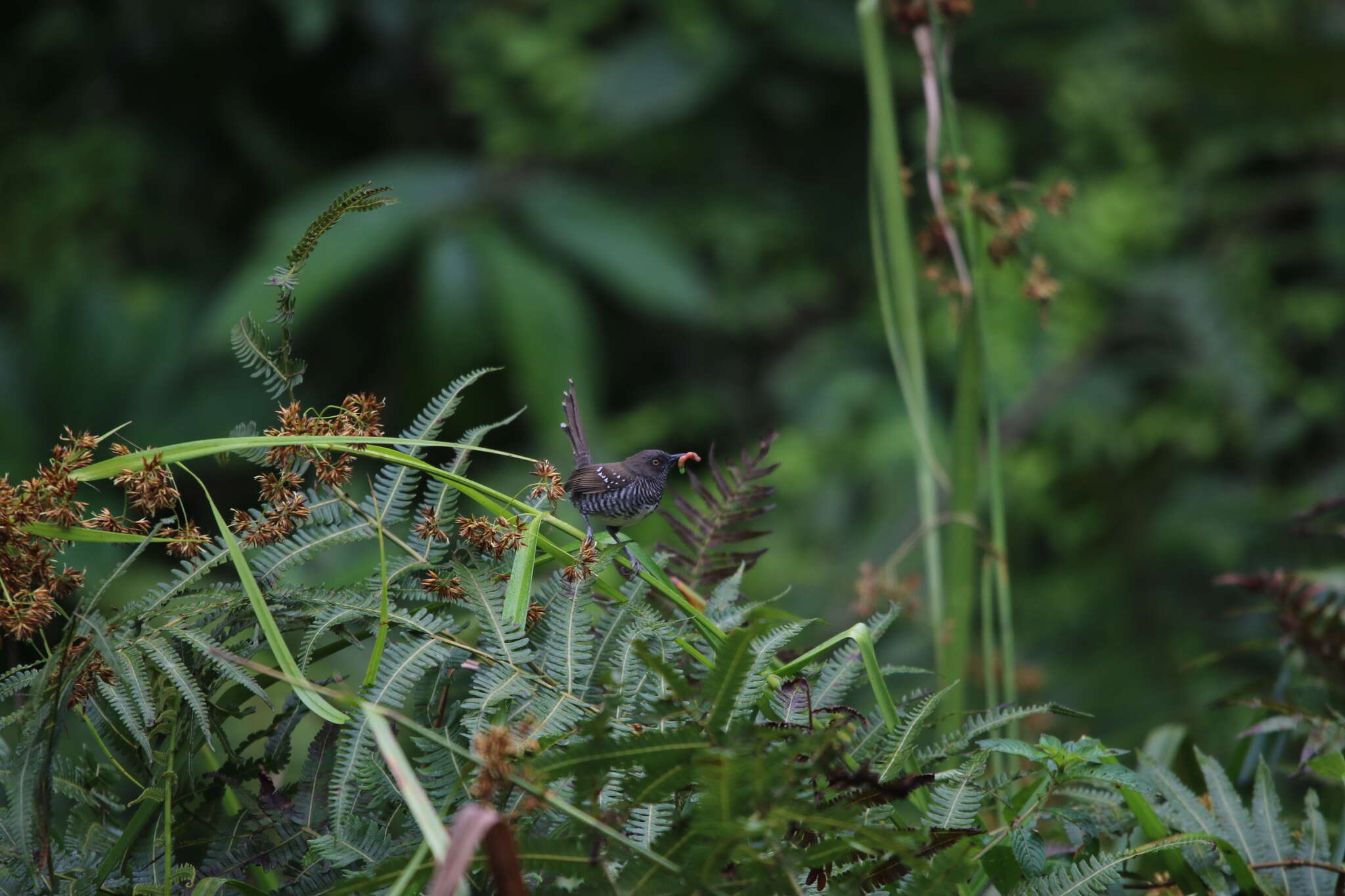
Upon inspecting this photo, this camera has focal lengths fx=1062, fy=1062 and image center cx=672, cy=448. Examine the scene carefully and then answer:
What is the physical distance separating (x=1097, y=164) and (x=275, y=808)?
3.90m

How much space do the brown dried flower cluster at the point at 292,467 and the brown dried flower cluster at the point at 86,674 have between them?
10cm

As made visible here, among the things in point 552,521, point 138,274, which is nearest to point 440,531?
point 552,521

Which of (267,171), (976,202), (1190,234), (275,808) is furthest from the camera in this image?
(267,171)

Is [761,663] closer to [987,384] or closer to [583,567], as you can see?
[583,567]

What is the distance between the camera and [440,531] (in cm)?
69

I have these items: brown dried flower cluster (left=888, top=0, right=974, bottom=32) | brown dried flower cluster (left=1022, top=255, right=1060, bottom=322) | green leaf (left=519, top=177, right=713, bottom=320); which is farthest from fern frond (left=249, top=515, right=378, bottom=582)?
green leaf (left=519, top=177, right=713, bottom=320)

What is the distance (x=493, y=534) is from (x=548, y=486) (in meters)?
0.06

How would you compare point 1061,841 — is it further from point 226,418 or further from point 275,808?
point 226,418

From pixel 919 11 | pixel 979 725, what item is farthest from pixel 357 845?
pixel 919 11

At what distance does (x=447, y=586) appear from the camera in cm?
66

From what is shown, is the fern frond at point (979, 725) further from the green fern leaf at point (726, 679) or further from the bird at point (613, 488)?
the bird at point (613, 488)

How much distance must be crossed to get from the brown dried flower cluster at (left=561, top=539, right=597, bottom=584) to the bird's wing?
0.21 m

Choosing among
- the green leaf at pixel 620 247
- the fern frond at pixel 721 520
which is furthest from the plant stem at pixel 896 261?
the green leaf at pixel 620 247

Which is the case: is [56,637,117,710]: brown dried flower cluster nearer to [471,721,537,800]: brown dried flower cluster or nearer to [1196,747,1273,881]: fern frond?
[471,721,537,800]: brown dried flower cluster
